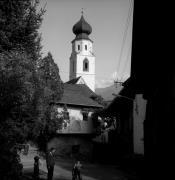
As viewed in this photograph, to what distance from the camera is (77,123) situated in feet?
89.7

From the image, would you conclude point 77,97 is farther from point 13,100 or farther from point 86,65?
point 86,65

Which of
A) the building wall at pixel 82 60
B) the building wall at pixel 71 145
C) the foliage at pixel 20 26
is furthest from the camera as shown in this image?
the building wall at pixel 82 60

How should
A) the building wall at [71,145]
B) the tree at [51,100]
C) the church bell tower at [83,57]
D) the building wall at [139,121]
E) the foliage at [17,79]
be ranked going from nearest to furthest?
the foliage at [17,79] → the building wall at [139,121] → the tree at [51,100] → the building wall at [71,145] → the church bell tower at [83,57]

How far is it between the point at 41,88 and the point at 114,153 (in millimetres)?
12456

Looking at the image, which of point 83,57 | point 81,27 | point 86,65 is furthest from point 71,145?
point 83,57

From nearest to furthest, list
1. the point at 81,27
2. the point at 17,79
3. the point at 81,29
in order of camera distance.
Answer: the point at 17,79
the point at 81,27
the point at 81,29

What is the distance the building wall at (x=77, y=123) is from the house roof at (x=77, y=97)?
0.70 meters

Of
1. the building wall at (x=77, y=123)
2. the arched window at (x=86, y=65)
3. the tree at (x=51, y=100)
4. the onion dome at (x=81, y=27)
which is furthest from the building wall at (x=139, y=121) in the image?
the arched window at (x=86, y=65)

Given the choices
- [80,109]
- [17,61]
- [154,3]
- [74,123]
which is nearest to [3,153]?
Result: [17,61]

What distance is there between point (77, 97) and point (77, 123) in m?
4.10

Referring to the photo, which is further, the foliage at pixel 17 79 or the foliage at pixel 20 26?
the foliage at pixel 20 26

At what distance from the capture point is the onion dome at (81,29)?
62812mm

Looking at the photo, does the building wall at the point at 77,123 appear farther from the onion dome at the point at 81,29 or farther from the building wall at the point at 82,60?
the onion dome at the point at 81,29

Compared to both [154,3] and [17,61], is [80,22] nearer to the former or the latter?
[17,61]
